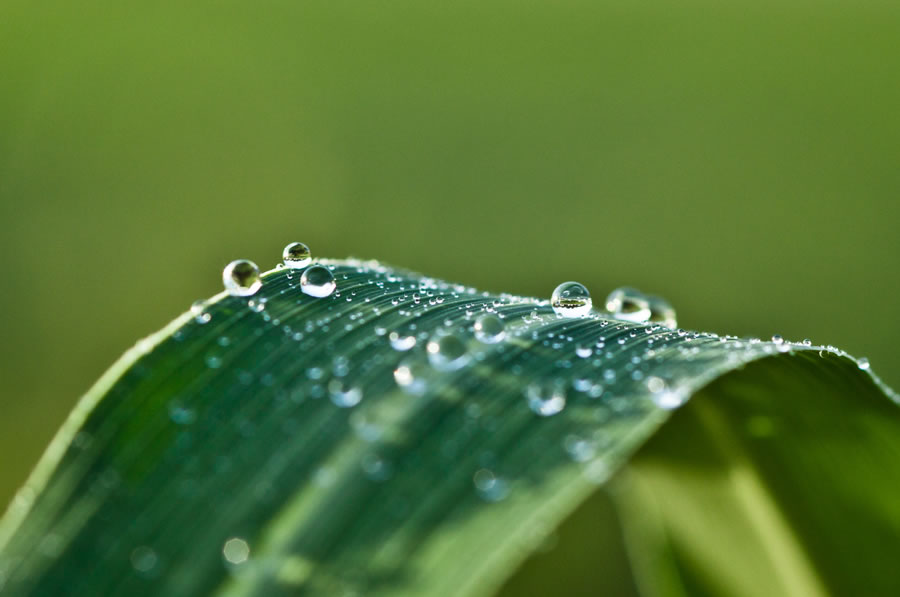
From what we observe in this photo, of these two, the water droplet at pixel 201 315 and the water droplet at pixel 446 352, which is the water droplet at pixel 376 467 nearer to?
the water droplet at pixel 446 352

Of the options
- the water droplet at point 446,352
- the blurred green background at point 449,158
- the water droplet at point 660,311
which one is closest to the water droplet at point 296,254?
the water droplet at point 446,352

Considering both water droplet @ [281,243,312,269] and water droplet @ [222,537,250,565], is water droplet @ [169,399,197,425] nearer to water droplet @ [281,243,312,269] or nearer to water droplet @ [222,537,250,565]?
water droplet @ [222,537,250,565]

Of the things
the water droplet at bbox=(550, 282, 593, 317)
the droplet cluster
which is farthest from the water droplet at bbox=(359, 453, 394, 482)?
the water droplet at bbox=(550, 282, 593, 317)

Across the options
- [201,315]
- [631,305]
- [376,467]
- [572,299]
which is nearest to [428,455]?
[376,467]

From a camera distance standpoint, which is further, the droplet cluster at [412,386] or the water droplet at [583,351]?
the water droplet at [583,351]

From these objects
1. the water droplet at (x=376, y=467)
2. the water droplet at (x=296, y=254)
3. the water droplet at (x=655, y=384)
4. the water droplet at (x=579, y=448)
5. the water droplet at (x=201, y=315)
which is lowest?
the water droplet at (x=579, y=448)

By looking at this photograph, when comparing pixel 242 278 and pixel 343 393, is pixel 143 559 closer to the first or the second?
pixel 343 393

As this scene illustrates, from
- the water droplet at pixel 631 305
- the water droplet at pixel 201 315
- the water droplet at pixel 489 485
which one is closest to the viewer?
the water droplet at pixel 489 485

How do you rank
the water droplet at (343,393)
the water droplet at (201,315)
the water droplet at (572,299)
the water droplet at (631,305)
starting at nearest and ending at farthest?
the water droplet at (343,393)
the water droplet at (201,315)
the water droplet at (572,299)
the water droplet at (631,305)

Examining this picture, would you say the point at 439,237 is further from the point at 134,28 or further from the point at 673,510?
the point at 673,510
